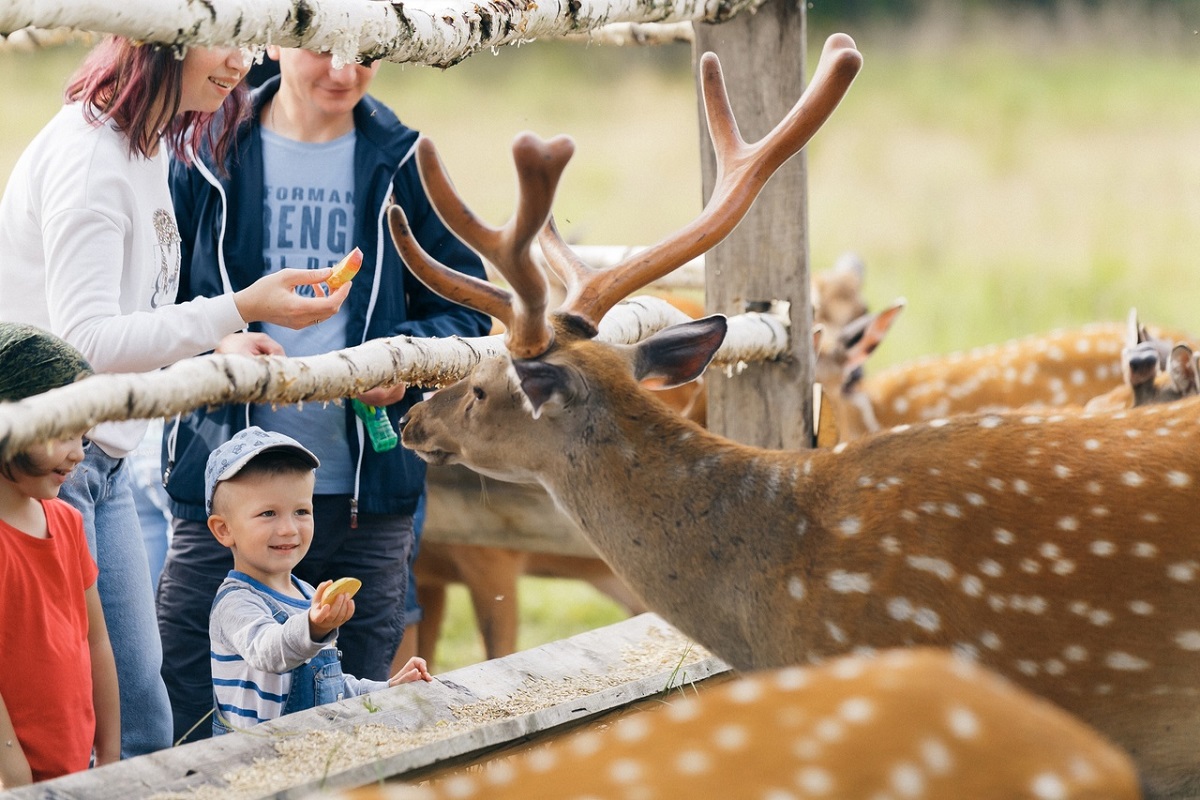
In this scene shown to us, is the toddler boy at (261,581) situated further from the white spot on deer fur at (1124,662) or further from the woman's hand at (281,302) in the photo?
the white spot on deer fur at (1124,662)

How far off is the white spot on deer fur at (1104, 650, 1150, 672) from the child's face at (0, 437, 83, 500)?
1519 millimetres

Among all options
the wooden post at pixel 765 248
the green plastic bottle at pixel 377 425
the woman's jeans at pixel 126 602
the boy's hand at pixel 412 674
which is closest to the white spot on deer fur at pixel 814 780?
the boy's hand at pixel 412 674

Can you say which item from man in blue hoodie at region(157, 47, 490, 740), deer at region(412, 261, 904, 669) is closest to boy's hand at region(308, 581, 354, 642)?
man in blue hoodie at region(157, 47, 490, 740)

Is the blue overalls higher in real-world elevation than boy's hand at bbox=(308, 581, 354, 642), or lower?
lower

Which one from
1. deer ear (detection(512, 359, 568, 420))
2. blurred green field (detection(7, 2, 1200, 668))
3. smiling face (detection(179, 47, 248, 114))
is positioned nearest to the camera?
deer ear (detection(512, 359, 568, 420))

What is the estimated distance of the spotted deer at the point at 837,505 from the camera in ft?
7.64

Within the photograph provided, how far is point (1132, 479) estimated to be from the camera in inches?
93.6

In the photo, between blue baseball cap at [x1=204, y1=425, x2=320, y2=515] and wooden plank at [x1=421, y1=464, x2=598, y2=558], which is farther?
wooden plank at [x1=421, y1=464, x2=598, y2=558]

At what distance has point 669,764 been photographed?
137 cm

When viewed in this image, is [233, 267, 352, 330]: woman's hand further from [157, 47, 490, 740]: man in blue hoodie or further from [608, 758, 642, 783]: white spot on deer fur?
[608, 758, 642, 783]: white spot on deer fur

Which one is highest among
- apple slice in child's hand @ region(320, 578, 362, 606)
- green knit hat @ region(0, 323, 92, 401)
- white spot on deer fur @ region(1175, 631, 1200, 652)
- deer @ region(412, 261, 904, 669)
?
green knit hat @ region(0, 323, 92, 401)

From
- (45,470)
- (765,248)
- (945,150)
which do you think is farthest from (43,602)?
(945,150)

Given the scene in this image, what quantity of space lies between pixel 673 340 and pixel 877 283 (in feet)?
30.1

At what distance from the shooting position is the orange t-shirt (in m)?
2.40
